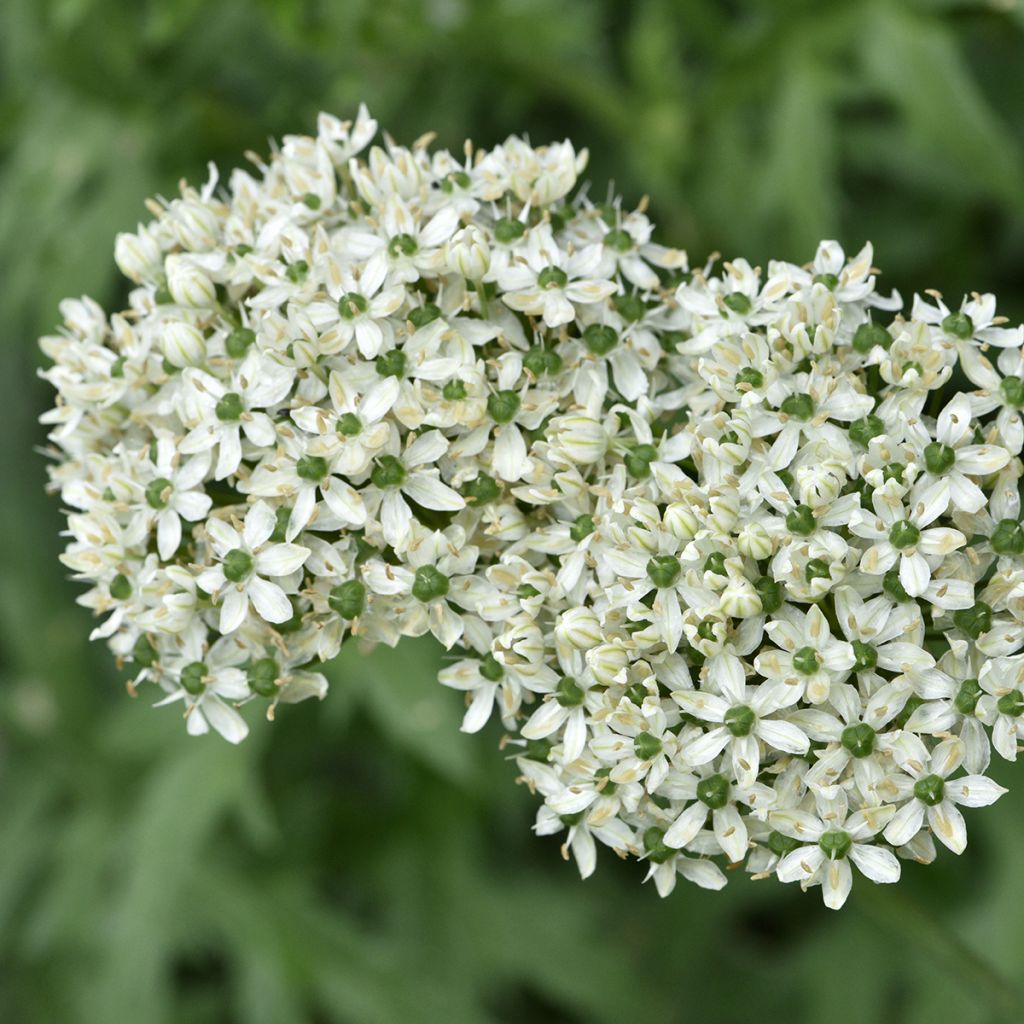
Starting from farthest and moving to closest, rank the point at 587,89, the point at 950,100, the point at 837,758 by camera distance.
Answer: the point at 587,89, the point at 950,100, the point at 837,758

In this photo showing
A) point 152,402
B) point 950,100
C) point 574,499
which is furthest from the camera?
point 950,100

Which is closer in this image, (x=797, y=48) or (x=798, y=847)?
(x=798, y=847)

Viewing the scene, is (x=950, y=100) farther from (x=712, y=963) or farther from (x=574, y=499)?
(x=712, y=963)

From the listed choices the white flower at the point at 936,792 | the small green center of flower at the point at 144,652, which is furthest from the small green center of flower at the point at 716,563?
the small green center of flower at the point at 144,652

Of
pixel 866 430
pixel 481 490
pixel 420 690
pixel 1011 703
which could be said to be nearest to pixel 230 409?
pixel 481 490

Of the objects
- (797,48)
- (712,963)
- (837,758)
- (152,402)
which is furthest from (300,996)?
(797,48)

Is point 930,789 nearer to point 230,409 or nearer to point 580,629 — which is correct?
point 580,629

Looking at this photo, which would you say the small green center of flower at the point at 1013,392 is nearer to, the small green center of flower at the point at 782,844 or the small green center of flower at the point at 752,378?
the small green center of flower at the point at 752,378

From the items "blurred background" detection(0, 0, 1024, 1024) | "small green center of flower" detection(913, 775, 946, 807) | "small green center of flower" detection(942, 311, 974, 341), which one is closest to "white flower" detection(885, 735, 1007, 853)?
"small green center of flower" detection(913, 775, 946, 807)
